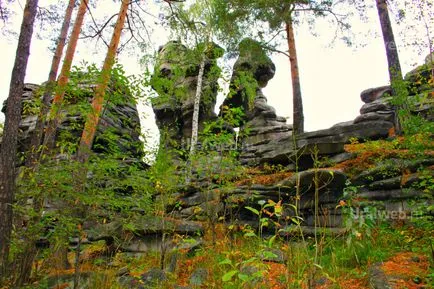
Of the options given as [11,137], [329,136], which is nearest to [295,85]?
[329,136]

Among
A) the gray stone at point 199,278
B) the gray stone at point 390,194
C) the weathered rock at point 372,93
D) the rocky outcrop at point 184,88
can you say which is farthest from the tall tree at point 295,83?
the gray stone at point 199,278

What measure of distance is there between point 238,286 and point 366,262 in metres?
2.02

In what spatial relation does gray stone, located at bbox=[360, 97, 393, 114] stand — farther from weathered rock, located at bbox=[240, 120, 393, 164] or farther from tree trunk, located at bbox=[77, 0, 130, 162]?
tree trunk, located at bbox=[77, 0, 130, 162]

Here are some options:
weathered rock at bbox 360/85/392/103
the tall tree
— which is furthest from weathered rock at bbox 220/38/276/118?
weathered rock at bbox 360/85/392/103

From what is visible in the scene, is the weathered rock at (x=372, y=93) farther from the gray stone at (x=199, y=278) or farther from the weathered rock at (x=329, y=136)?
the gray stone at (x=199, y=278)

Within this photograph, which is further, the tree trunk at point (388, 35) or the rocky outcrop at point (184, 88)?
the rocky outcrop at point (184, 88)

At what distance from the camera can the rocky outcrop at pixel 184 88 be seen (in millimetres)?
15837

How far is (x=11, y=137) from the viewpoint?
203 inches

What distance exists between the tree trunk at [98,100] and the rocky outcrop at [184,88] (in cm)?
623

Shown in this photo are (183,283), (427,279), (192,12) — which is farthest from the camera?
(192,12)

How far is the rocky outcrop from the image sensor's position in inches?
624

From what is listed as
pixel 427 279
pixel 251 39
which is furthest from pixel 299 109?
pixel 427 279

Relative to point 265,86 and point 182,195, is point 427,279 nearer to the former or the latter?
point 182,195

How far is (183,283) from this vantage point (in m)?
4.87
